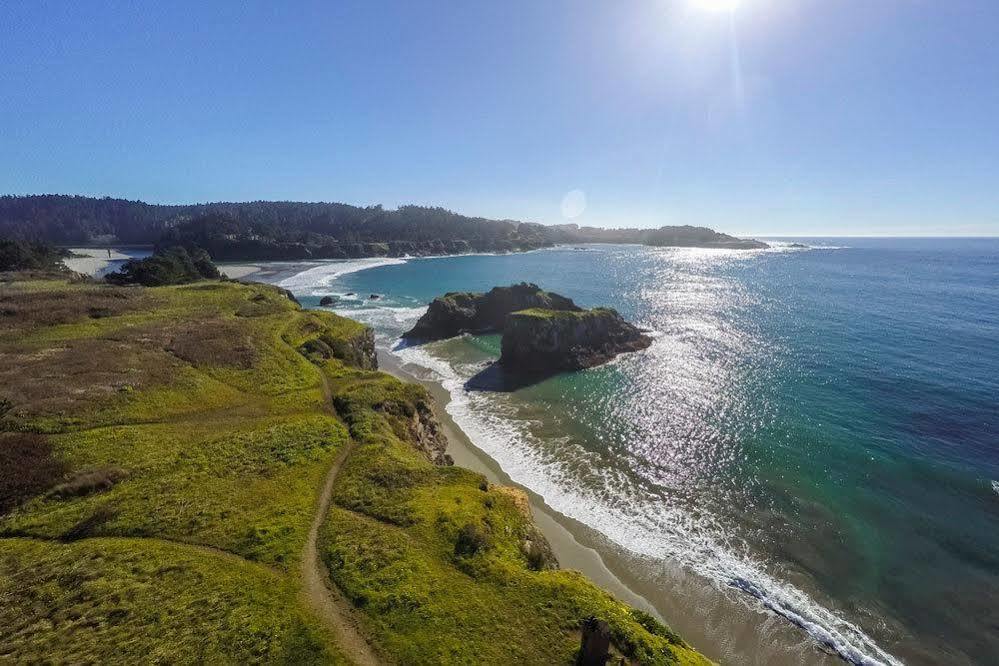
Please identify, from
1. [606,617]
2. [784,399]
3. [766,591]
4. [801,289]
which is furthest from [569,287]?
[606,617]

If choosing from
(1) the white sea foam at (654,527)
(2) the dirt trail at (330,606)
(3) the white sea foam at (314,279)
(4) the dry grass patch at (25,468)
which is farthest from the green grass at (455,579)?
(3) the white sea foam at (314,279)

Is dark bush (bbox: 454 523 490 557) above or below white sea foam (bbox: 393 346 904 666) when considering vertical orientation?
above

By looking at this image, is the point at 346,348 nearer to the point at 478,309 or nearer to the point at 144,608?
the point at 144,608

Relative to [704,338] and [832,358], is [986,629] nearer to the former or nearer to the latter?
[832,358]

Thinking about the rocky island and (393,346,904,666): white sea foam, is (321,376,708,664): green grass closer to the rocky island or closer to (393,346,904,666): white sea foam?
(393,346,904,666): white sea foam

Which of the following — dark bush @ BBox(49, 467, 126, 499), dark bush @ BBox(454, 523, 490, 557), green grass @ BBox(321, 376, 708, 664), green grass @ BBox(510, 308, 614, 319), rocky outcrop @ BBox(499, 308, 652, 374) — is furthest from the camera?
green grass @ BBox(510, 308, 614, 319)

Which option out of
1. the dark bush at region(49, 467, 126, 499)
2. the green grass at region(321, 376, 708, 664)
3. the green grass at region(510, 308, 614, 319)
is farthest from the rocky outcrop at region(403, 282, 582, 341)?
the dark bush at region(49, 467, 126, 499)
